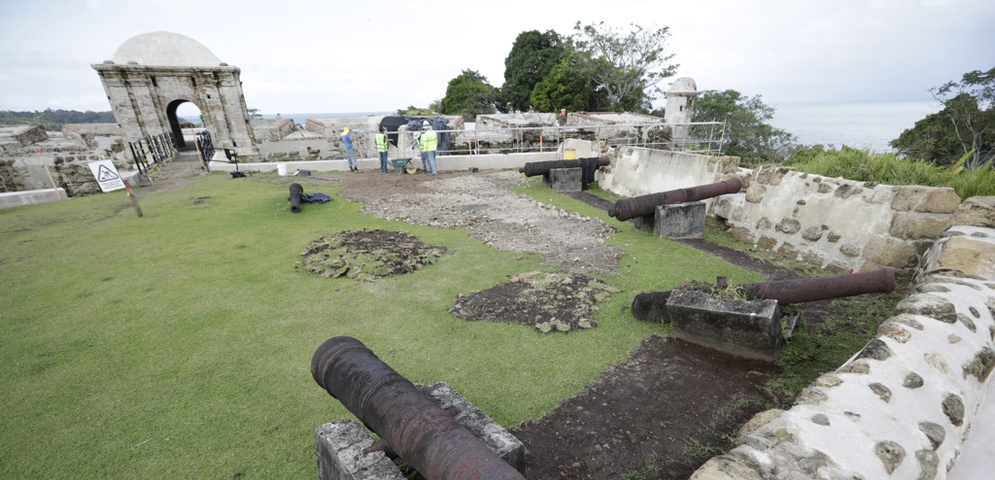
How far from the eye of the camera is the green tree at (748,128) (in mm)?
31000

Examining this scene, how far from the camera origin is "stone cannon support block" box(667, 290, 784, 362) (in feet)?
11.4

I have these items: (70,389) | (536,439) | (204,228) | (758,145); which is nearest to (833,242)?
(536,439)

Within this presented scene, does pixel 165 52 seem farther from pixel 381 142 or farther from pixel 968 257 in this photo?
pixel 968 257

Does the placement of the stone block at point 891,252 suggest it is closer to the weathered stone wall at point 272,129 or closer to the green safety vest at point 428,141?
the green safety vest at point 428,141

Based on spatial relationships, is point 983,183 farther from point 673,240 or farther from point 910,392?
point 910,392

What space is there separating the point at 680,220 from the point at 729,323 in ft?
12.3

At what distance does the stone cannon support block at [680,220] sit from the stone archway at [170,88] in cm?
1732

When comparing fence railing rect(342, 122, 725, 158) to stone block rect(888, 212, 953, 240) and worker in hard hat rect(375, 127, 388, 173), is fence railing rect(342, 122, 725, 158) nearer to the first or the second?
worker in hard hat rect(375, 127, 388, 173)

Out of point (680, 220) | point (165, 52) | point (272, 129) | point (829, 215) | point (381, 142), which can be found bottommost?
point (680, 220)

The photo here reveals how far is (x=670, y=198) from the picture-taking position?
698 centimetres

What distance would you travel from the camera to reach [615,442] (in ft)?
9.50

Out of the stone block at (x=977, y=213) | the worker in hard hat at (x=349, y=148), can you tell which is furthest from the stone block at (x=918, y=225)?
the worker in hard hat at (x=349, y=148)

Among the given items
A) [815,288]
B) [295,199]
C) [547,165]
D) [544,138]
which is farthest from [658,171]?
[544,138]

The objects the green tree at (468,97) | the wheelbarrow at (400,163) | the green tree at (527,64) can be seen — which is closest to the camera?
the wheelbarrow at (400,163)
